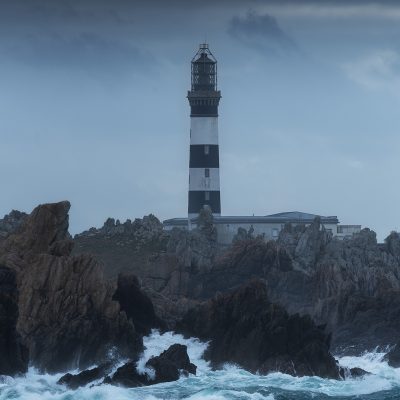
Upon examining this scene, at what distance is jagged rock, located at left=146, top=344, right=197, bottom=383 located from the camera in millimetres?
82250

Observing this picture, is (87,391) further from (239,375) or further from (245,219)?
(245,219)

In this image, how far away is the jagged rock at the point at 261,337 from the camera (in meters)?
87.0

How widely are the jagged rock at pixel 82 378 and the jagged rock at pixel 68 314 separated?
2.38 meters

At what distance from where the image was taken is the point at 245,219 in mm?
151625

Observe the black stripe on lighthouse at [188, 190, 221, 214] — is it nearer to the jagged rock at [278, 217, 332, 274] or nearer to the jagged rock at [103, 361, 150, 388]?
the jagged rock at [278, 217, 332, 274]

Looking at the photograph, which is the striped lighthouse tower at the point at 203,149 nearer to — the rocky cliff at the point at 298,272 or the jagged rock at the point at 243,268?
the rocky cliff at the point at 298,272

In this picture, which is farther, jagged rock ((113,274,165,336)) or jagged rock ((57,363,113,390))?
jagged rock ((113,274,165,336))

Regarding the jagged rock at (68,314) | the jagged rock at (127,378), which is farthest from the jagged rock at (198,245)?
the jagged rock at (127,378)

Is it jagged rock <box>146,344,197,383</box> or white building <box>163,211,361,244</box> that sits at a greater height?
white building <box>163,211,361,244</box>

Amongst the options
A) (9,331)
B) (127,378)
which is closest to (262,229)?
(127,378)

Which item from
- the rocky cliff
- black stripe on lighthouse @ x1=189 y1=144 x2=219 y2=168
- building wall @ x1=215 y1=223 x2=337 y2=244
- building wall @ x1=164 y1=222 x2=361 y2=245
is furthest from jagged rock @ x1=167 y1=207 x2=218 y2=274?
black stripe on lighthouse @ x1=189 y1=144 x2=219 y2=168

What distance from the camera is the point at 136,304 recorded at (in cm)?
9594

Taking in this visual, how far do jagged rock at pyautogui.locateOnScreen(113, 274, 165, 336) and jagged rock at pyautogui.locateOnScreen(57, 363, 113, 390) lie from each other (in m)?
12.3

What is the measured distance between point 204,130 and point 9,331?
72816 mm
